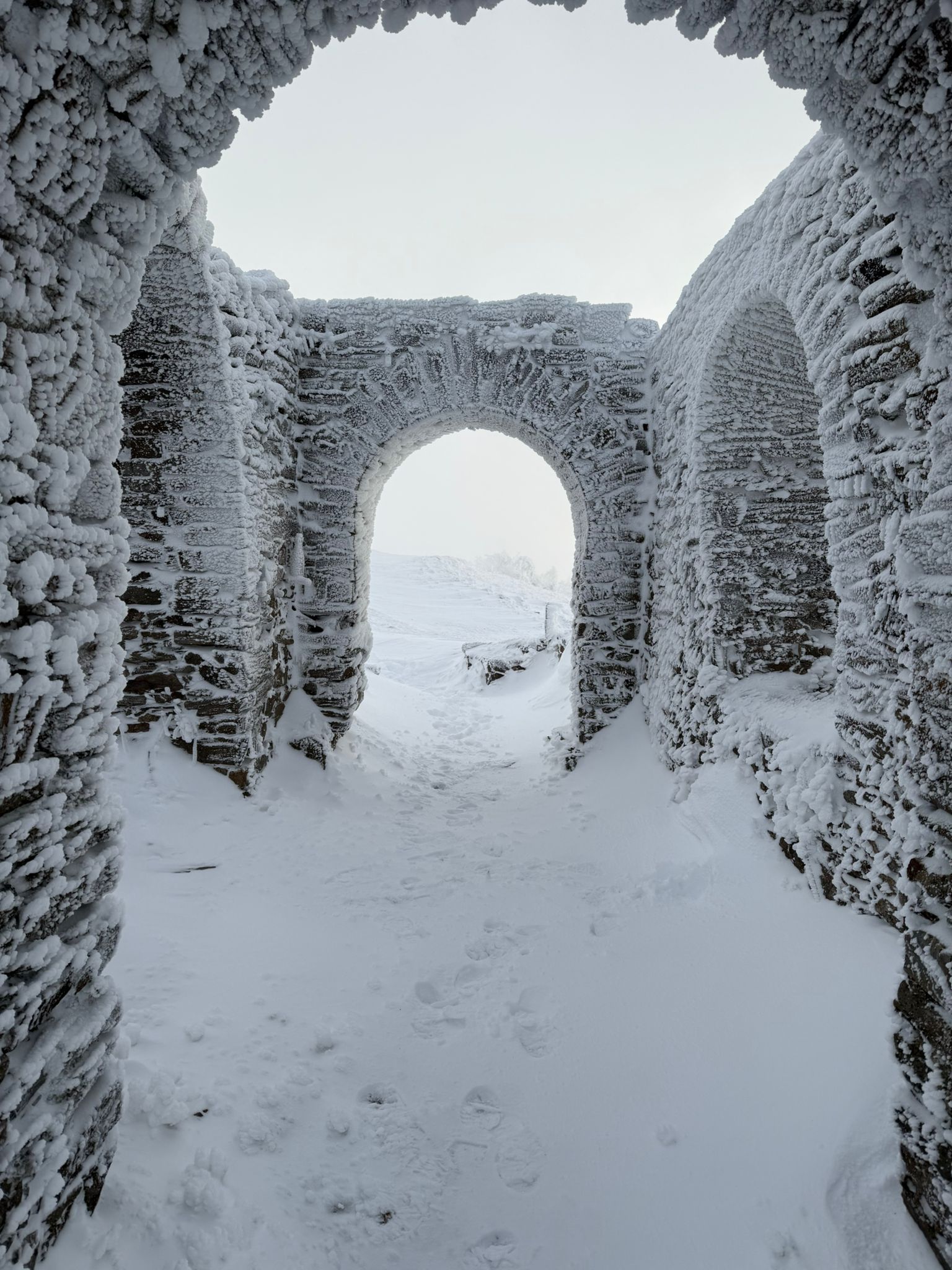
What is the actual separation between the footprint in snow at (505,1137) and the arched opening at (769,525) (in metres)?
2.10

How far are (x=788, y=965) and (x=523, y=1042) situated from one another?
2.56 ft

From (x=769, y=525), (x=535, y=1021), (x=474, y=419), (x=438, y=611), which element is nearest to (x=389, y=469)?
(x=474, y=419)

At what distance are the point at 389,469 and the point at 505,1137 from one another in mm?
3762

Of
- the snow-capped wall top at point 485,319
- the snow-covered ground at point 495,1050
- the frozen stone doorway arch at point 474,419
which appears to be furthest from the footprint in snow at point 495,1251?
the snow-capped wall top at point 485,319

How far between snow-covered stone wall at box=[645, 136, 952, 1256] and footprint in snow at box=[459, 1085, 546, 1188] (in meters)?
0.74

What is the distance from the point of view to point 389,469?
431 cm

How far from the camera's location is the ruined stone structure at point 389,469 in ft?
3.01

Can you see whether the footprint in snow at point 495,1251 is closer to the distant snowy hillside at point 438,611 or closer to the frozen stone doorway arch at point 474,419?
the frozen stone doorway arch at point 474,419

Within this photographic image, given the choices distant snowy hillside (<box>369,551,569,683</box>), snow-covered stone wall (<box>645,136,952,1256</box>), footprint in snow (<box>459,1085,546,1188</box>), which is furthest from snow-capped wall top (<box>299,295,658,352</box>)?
distant snowy hillside (<box>369,551,569,683</box>)

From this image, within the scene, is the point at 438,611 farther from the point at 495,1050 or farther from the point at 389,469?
the point at 495,1050

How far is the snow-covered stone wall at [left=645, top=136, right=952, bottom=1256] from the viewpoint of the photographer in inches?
45.1

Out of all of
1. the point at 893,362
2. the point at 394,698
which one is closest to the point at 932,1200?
the point at 893,362

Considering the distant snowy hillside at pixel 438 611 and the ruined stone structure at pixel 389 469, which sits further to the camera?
the distant snowy hillside at pixel 438 611

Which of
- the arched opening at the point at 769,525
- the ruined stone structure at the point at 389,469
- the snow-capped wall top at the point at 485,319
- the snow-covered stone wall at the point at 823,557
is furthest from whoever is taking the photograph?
the snow-capped wall top at the point at 485,319
